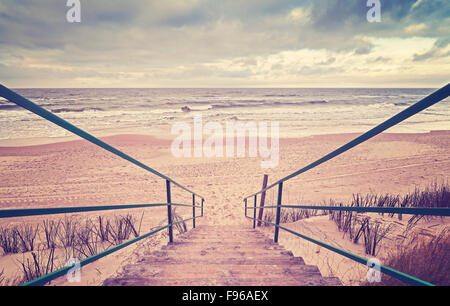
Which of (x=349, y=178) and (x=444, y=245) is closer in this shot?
(x=444, y=245)

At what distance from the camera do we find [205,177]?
9.04 meters

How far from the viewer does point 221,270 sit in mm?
1945

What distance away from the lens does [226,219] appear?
6.40m

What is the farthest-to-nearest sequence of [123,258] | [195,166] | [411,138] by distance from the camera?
[411,138]
[195,166]
[123,258]

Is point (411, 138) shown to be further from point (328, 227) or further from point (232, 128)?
point (328, 227)

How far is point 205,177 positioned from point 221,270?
281 inches

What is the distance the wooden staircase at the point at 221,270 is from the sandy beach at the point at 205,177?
1372mm

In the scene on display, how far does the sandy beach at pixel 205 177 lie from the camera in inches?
252

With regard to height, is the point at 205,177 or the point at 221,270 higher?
the point at 221,270

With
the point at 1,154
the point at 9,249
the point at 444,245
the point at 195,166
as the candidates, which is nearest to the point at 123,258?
the point at 9,249

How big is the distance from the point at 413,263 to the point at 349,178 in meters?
6.49

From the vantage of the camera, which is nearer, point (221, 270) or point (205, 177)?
point (221, 270)

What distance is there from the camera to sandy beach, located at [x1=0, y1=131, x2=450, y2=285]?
252 inches

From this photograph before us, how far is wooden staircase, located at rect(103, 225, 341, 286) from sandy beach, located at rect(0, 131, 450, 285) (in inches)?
54.0
